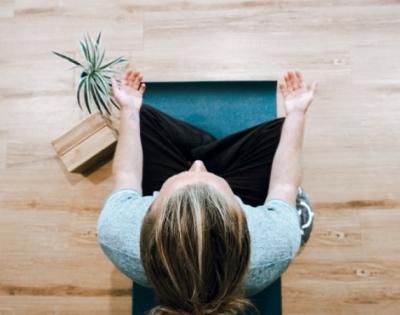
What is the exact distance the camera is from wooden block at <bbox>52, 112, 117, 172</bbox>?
142cm

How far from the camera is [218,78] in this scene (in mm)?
1507

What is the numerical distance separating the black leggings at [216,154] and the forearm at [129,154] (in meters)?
0.05

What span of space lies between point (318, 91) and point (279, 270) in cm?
80

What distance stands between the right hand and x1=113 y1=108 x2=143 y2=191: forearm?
0.43 m

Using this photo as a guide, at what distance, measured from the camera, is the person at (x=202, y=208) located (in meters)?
0.72

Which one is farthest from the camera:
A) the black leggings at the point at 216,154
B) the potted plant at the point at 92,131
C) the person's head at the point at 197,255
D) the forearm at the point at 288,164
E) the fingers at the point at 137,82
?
the potted plant at the point at 92,131

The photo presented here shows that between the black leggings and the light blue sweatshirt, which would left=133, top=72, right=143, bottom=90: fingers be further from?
the light blue sweatshirt

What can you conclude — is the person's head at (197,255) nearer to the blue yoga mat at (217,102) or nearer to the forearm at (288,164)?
the forearm at (288,164)

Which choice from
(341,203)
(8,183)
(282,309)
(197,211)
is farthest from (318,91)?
(8,183)

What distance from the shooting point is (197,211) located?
0.74 meters

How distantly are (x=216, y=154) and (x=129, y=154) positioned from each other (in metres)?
0.25

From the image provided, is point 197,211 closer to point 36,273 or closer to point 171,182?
point 171,182

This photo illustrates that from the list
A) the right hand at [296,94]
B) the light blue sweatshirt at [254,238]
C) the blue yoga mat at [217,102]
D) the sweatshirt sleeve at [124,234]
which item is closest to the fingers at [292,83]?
the right hand at [296,94]

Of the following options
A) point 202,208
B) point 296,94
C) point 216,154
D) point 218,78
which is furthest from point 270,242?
point 218,78
